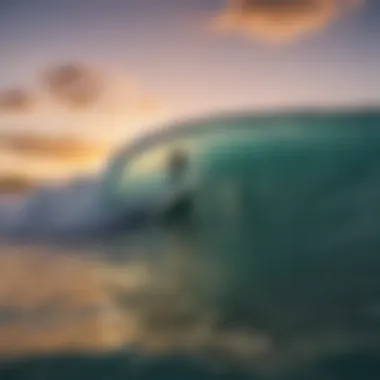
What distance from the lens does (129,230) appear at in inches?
50.4

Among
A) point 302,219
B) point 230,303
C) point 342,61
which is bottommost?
point 230,303

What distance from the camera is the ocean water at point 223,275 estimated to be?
4.01 ft

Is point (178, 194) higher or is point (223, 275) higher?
point (178, 194)

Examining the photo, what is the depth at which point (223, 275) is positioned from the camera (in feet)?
4.10

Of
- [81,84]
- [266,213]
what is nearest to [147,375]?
[266,213]

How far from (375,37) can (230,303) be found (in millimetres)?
539

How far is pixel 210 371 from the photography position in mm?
1216

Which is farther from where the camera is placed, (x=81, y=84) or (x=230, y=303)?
(x=81, y=84)

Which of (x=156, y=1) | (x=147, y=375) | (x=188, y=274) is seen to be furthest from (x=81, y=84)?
(x=147, y=375)

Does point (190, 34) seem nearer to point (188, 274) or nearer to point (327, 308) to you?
point (188, 274)

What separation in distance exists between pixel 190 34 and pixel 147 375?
608 mm

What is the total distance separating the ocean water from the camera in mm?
1222

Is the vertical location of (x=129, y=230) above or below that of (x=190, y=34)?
below

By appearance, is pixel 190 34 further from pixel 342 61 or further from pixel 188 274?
pixel 188 274
